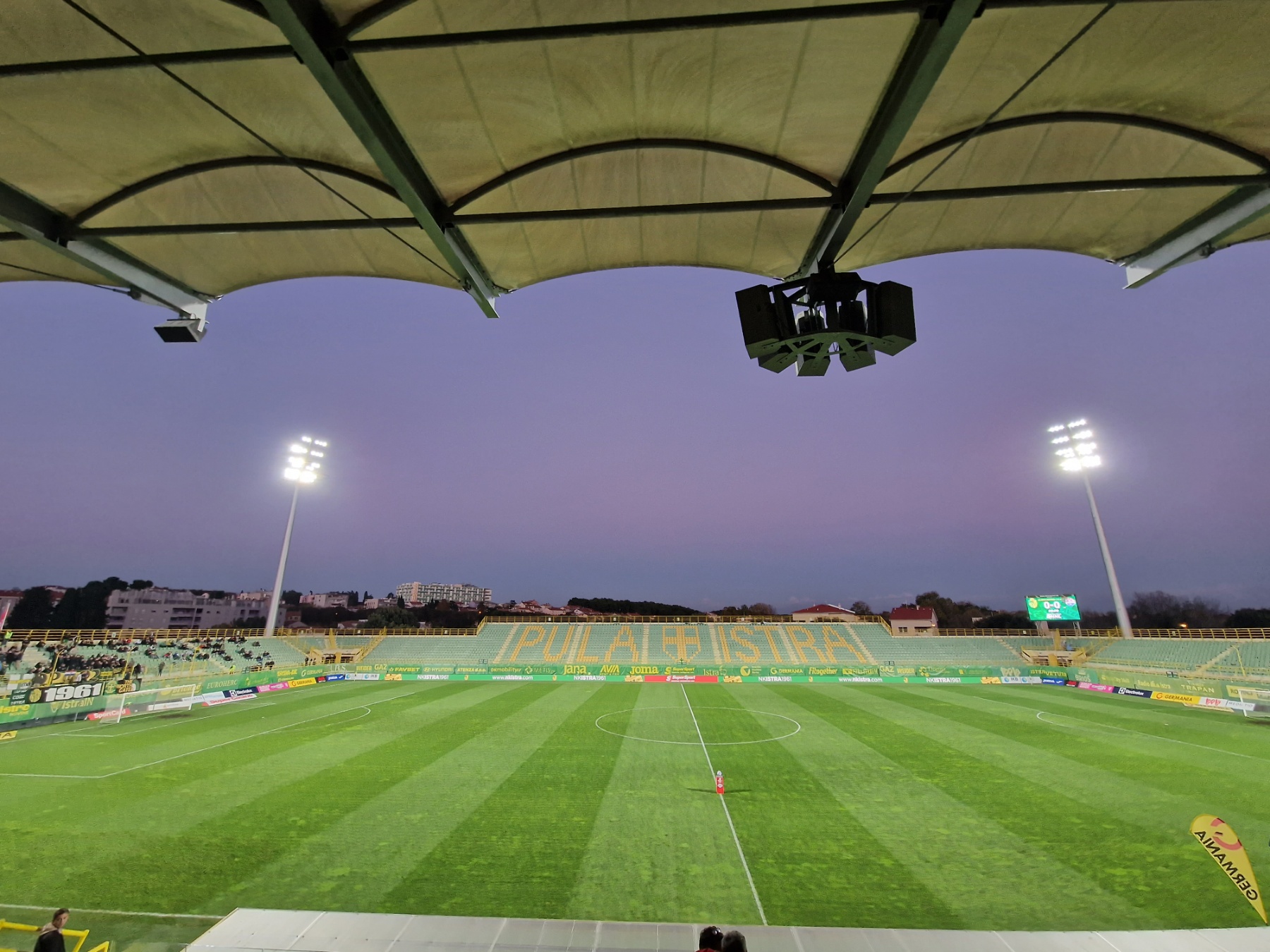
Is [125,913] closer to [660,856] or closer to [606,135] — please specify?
[660,856]

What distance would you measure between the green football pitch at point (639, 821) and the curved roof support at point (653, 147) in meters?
7.57

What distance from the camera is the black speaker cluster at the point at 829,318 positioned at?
5.26m

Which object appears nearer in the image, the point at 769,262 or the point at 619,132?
the point at 619,132

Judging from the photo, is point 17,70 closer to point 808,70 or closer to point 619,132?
point 619,132

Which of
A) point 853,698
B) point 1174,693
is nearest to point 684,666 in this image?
point 853,698

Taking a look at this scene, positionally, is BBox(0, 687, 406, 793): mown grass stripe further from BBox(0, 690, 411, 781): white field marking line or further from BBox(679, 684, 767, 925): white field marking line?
BBox(679, 684, 767, 925): white field marking line

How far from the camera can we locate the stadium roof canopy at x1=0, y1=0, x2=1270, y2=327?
375 cm

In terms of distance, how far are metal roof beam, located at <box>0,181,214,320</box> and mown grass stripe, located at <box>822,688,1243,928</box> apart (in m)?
12.7

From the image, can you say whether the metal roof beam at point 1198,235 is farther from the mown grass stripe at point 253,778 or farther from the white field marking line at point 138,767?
the white field marking line at point 138,767

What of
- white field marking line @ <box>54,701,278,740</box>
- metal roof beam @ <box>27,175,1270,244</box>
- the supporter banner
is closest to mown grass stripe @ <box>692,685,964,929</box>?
metal roof beam @ <box>27,175,1270,244</box>

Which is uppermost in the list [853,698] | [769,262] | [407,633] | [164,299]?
[769,262]

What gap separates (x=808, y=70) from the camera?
163 inches

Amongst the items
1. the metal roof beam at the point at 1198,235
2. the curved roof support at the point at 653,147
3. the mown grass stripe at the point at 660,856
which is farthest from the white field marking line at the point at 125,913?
the metal roof beam at the point at 1198,235

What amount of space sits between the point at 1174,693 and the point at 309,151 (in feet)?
107
